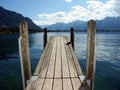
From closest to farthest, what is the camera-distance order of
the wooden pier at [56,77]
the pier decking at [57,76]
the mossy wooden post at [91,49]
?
the mossy wooden post at [91,49] → the wooden pier at [56,77] → the pier decking at [57,76]

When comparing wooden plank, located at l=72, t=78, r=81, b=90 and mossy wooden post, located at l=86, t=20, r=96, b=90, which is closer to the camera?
mossy wooden post, located at l=86, t=20, r=96, b=90

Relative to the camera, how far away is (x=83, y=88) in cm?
567

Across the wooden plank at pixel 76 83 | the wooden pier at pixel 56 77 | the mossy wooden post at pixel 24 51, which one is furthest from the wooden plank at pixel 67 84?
the mossy wooden post at pixel 24 51

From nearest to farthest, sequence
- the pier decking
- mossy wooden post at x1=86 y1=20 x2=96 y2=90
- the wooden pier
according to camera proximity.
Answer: mossy wooden post at x1=86 y1=20 x2=96 y2=90
the wooden pier
the pier decking

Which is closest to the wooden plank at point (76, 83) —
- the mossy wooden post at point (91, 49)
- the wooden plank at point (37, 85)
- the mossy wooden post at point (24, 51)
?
the mossy wooden post at point (91, 49)

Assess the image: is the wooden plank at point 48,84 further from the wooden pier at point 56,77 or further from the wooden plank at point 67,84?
the wooden plank at point 67,84

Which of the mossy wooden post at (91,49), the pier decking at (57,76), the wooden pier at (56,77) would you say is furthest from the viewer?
the pier decking at (57,76)

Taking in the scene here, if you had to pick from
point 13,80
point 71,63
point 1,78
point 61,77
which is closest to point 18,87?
point 13,80

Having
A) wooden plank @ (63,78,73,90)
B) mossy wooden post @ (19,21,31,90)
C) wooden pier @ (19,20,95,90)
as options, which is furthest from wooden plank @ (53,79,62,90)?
mossy wooden post @ (19,21,31,90)

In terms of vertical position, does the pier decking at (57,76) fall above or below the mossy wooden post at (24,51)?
below

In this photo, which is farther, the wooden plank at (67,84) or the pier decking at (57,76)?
the pier decking at (57,76)

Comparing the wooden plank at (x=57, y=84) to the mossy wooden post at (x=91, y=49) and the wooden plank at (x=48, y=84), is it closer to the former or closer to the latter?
the wooden plank at (x=48, y=84)

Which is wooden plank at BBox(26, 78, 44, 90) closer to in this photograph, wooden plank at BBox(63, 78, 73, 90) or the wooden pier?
the wooden pier

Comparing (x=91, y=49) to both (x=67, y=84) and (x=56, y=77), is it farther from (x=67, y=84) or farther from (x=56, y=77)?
(x=56, y=77)
